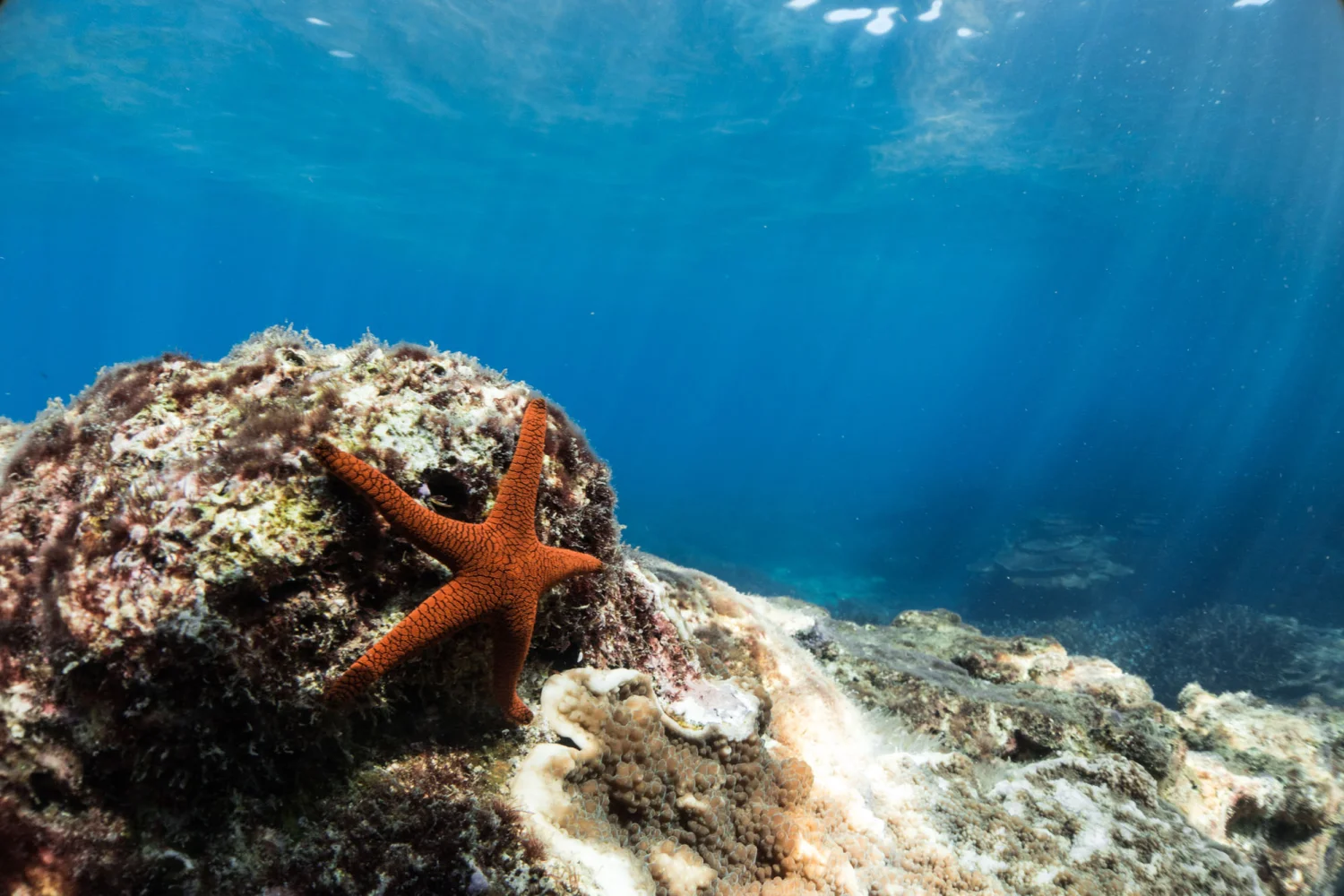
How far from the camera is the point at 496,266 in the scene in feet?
198

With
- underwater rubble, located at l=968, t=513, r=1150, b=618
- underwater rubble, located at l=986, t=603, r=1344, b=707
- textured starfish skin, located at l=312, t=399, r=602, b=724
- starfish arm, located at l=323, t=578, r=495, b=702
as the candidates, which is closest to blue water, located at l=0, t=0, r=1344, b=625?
underwater rubble, located at l=968, t=513, r=1150, b=618

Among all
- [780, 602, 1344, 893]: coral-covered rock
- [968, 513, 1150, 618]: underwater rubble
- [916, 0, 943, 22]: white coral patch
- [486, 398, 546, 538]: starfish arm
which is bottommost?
[780, 602, 1344, 893]: coral-covered rock

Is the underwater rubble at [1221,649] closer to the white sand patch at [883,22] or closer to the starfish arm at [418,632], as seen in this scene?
the starfish arm at [418,632]

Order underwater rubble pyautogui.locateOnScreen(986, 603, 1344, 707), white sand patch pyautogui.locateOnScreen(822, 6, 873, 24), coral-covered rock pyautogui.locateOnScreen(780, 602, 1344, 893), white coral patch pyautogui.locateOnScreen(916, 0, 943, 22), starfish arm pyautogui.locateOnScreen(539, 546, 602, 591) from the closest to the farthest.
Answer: starfish arm pyautogui.locateOnScreen(539, 546, 602, 591), coral-covered rock pyautogui.locateOnScreen(780, 602, 1344, 893), underwater rubble pyautogui.locateOnScreen(986, 603, 1344, 707), white coral patch pyautogui.locateOnScreen(916, 0, 943, 22), white sand patch pyautogui.locateOnScreen(822, 6, 873, 24)

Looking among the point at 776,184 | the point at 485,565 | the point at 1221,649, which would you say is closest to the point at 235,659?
the point at 485,565

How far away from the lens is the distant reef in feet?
7.03

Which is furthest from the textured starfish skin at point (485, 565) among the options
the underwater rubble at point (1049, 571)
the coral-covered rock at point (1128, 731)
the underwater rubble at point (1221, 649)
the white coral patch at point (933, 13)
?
the underwater rubble at point (1049, 571)

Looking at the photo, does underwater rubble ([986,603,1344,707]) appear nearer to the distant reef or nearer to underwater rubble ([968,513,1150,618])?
underwater rubble ([968,513,1150,618])

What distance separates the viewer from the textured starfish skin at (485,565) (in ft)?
7.10

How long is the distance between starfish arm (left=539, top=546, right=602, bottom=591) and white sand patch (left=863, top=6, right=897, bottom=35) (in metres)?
25.6

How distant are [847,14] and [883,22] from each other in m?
1.42

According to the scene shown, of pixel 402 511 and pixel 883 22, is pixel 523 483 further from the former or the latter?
pixel 883 22

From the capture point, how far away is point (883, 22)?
22141 mm

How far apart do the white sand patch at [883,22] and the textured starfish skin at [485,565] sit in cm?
2548
